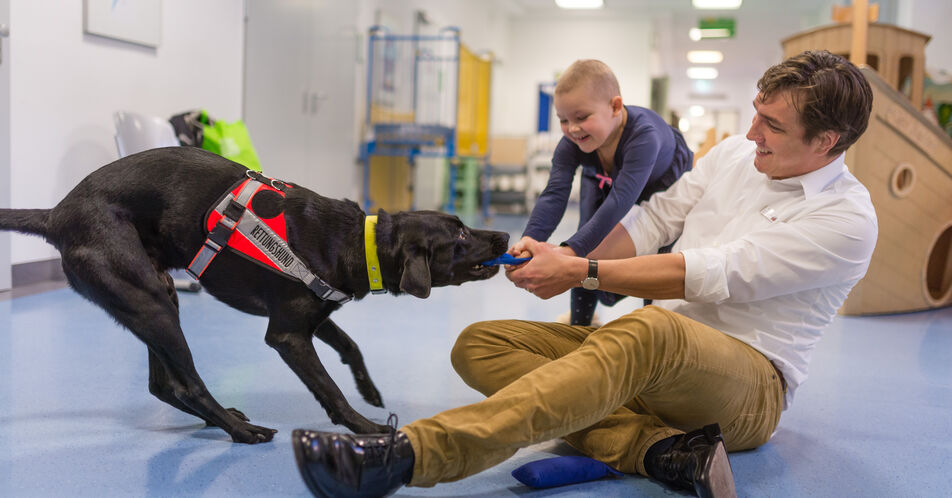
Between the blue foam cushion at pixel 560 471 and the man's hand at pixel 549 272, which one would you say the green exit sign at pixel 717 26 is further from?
the blue foam cushion at pixel 560 471

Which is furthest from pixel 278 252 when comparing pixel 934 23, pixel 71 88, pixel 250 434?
pixel 934 23

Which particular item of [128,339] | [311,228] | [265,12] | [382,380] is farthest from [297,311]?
[265,12]

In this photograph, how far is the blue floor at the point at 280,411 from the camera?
141cm

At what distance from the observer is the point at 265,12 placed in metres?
5.32

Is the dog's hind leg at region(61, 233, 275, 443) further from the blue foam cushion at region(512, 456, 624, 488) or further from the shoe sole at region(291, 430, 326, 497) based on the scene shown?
the blue foam cushion at region(512, 456, 624, 488)

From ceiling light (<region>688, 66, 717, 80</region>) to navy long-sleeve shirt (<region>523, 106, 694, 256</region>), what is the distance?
17.3m

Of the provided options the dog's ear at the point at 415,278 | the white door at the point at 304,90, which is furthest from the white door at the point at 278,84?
the dog's ear at the point at 415,278

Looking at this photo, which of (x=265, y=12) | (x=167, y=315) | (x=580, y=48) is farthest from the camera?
(x=580, y=48)

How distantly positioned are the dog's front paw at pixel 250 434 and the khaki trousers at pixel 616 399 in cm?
53

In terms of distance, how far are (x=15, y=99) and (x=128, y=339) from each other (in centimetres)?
156

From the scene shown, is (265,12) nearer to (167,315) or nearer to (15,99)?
(15,99)

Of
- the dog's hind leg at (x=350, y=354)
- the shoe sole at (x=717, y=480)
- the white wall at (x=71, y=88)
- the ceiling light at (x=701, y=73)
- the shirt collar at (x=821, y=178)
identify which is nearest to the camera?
the shoe sole at (x=717, y=480)

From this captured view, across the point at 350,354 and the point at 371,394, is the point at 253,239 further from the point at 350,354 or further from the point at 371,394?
the point at 371,394

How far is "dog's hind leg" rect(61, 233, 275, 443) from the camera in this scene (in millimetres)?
1507
